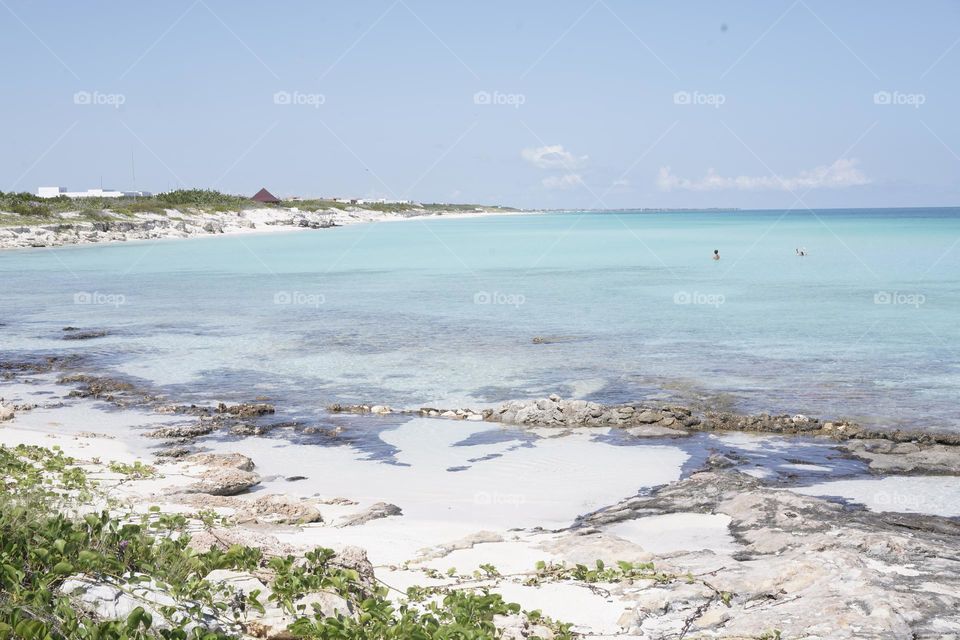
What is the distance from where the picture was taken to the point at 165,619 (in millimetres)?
5305

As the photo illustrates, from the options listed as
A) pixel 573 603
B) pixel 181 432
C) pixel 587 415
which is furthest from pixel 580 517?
pixel 181 432

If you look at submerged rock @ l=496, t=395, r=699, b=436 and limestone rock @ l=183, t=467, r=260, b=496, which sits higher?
submerged rock @ l=496, t=395, r=699, b=436

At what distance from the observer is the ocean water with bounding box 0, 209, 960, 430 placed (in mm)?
18766

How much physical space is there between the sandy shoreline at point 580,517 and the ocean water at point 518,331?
3.17 m

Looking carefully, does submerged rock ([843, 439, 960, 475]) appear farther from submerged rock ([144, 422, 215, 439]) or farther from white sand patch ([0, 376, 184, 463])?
white sand patch ([0, 376, 184, 463])

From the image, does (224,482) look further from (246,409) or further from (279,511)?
(246,409)

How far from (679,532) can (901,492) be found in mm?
4040

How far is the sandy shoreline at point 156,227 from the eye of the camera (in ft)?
243

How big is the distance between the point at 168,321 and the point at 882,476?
84.3 ft

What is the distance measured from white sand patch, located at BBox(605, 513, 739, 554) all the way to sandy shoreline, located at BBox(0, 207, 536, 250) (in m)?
73.1

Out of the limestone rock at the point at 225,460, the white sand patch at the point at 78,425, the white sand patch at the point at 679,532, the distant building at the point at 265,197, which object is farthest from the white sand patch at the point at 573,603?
the distant building at the point at 265,197

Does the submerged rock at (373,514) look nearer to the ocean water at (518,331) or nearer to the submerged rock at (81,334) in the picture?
the ocean water at (518,331)

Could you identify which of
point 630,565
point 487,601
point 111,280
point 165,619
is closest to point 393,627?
point 487,601

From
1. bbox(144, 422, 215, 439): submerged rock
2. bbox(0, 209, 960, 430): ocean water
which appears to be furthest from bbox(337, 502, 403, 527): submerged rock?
bbox(0, 209, 960, 430): ocean water
